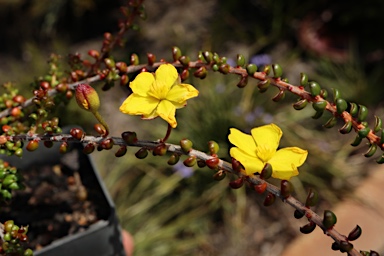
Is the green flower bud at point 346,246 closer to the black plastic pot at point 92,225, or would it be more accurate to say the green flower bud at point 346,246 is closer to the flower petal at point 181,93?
the flower petal at point 181,93

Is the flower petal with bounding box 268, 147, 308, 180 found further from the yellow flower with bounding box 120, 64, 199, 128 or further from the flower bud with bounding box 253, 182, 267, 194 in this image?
the yellow flower with bounding box 120, 64, 199, 128

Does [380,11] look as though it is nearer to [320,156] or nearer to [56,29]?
[320,156]

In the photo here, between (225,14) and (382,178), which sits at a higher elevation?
(225,14)

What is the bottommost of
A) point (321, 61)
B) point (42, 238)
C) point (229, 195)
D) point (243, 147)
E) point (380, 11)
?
point (229, 195)

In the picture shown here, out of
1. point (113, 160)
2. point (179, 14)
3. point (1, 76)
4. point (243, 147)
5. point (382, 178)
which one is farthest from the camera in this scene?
point (179, 14)

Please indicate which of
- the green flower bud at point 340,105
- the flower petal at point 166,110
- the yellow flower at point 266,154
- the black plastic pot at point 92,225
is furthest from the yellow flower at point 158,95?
the black plastic pot at point 92,225

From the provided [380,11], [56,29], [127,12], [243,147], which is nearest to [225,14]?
[380,11]

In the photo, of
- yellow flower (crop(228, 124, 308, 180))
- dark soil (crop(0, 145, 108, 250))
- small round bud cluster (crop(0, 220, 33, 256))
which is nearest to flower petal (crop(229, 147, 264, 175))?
yellow flower (crop(228, 124, 308, 180))
